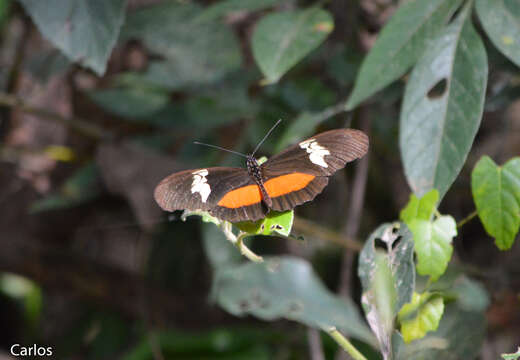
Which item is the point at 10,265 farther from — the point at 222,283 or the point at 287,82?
the point at 287,82

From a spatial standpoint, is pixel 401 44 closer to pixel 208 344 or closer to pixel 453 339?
pixel 453 339

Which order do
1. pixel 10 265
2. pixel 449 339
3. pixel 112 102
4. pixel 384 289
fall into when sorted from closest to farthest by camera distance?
pixel 384 289 → pixel 449 339 → pixel 112 102 → pixel 10 265

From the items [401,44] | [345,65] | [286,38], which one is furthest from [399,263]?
[345,65]

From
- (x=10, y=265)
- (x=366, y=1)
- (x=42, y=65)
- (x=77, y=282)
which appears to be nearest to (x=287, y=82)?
(x=366, y=1)

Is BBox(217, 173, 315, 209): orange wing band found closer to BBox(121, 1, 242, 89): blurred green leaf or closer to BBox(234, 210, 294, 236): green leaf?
BBox(234, 210, 294, 236): green leaf

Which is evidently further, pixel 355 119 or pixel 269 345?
pixel 269 345

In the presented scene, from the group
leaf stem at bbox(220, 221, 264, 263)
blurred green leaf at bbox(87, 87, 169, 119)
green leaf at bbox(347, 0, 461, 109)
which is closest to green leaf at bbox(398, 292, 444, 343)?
leaf stem at bbox(220, 221, 264, 263)
